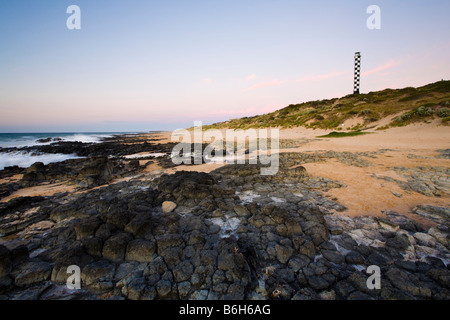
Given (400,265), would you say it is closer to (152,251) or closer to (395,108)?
(152,251)

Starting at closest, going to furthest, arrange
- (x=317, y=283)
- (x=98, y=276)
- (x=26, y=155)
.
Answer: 1. (x=317, y=283)
2. (x=98, y=276)
3. (x=26, y=155)

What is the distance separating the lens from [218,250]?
412cm

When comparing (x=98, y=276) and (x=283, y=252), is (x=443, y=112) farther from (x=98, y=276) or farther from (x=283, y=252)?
(x=98, y=276)

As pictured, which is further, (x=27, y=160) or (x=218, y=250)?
(x=27, y=160)

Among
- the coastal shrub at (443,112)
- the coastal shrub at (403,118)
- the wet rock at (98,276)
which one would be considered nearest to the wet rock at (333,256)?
the wet rock at (98,276)

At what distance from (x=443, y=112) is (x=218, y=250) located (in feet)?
102

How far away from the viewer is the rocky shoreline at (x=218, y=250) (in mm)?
3338

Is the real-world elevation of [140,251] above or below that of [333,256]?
above

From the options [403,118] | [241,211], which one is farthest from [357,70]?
[241,211]

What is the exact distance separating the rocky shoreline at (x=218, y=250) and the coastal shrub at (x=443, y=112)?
74.5 feet
